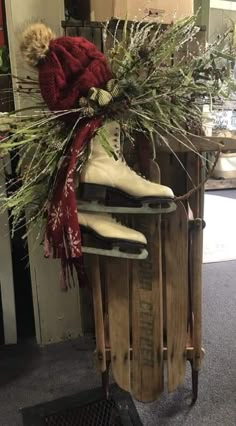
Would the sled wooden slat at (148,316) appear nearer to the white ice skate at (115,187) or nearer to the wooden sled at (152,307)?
the wooden sled at (152,307)

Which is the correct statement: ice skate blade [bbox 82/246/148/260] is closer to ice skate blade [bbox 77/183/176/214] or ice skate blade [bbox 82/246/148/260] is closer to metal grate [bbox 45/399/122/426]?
ice skate blade [bbox 77/183/176/214]

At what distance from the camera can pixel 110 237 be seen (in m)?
1.19

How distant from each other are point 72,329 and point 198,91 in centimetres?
133

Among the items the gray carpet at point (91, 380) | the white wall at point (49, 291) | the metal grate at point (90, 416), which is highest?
the white wall at point (49, 291)

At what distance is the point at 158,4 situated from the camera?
1.37 meters

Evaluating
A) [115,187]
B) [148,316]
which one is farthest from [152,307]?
[115,187]

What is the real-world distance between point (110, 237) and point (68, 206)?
17 centimetres

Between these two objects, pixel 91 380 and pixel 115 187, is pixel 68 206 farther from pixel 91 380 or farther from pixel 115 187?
pixel 91 380

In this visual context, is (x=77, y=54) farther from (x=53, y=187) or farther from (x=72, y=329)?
(x=72, y=329)

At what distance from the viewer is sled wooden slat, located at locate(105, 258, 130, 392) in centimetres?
134

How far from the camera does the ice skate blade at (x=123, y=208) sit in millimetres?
1188

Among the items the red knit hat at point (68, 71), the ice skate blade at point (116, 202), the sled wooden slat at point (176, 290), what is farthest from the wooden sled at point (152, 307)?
the red knit hat at point (68, 71)

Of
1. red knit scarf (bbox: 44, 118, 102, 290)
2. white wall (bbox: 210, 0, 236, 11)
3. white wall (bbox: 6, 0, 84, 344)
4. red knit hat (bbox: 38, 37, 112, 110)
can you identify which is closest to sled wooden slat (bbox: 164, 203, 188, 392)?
red knit scarf (bbox: 44, 118, 102, 290)

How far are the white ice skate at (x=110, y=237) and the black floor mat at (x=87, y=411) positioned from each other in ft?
2.25
